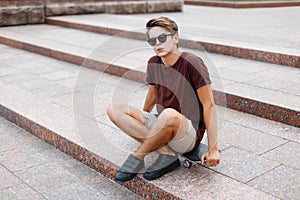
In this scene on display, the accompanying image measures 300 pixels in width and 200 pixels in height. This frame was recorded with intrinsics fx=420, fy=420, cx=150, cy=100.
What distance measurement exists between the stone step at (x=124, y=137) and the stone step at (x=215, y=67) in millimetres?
137

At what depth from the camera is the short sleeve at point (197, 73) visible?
3002 millimetres

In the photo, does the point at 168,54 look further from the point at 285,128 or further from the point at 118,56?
the point at 118,56

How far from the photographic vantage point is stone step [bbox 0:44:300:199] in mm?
3039

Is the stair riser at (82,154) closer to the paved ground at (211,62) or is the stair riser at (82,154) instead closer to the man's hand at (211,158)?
the man's hand at (211,158)

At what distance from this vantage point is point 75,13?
459 inches

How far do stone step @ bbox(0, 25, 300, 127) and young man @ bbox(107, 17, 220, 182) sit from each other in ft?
2.51

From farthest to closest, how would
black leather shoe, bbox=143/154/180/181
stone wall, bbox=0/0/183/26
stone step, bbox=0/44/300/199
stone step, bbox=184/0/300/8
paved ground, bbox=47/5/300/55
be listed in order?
1. stone step, bbox=184/0/300/8
2. stone wall, bbox=0/0/183/26
3. paved ground, bbox=47/5/300/55
4. black leather shoe, bbox=143/154/180/181
5. stone step, bbox=0/44/300/199

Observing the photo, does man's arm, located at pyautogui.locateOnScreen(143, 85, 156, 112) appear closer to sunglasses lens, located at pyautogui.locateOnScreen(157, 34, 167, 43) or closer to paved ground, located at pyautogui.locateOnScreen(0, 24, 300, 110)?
sunglasses lens, located at pyautogui.locateOnScreen(157, 34, 167, 43)

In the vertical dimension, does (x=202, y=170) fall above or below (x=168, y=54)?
below

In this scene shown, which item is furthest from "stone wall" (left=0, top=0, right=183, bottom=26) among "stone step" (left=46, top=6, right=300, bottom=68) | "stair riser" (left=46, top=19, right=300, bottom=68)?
"stair riser" (left=46, top=19, right=300, bottom=68)

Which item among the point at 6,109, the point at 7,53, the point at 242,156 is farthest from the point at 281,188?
the point at 7,53

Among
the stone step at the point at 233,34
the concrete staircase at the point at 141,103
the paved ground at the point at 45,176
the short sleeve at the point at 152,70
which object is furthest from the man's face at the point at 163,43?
the stone step at the point at 233,34

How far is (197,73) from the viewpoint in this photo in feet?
9.91

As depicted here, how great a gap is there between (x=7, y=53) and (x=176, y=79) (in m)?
5.84
